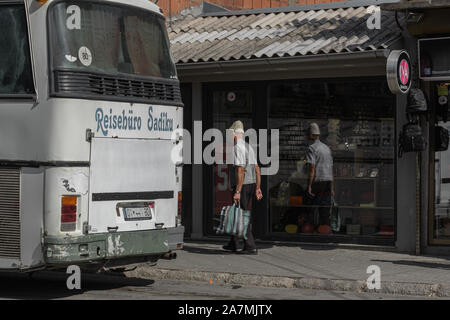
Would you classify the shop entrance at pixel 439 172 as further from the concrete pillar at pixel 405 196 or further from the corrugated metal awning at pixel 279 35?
the corrugated metal awning at pixel 279 35

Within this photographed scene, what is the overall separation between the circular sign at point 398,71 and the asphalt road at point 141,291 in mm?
3286

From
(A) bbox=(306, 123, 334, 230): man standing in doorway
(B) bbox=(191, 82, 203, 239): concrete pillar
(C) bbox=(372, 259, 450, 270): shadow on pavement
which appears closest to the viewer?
(C) bbox=(372, 259, 450, 270): shadow on pavement

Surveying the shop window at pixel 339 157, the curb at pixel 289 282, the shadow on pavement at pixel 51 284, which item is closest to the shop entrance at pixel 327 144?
the shop window at pixel 339 157

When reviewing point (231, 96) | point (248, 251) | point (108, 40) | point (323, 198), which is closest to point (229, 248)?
point (248, 251)

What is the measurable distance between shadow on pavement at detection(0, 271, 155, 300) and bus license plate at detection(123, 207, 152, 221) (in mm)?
1129

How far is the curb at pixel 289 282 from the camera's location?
1116cm

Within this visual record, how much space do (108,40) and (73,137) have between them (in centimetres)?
135

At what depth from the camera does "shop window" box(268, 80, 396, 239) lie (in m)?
14.6

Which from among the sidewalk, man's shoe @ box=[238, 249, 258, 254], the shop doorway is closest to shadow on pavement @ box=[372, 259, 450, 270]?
the sidewalk

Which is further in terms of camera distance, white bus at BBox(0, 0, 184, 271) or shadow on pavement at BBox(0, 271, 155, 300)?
shadow on pavement at BBox(0, 271, 155, 300)

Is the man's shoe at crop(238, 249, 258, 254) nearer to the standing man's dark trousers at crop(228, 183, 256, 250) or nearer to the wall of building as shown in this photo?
the standing man's dark trousers at crop(228, 183, 256, 250)

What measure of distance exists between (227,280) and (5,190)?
11.2 ft
